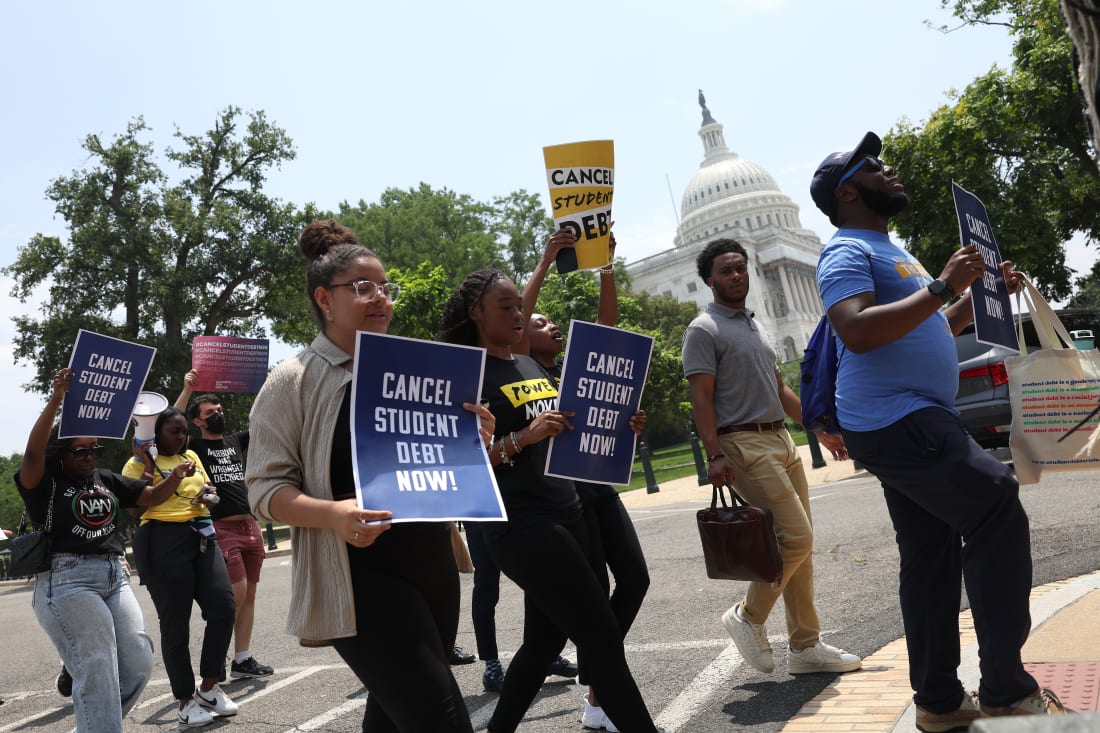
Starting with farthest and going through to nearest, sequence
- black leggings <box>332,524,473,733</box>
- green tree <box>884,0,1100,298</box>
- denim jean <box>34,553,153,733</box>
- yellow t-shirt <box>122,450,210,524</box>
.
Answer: green tree <box>884,0,1100,298</box>, yellow t-shirt <box>122,450,210,524</box>, denim jean <box>34,553,153,733</box>, black leggings <box>332,524,473,733</box>

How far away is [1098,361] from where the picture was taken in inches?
148

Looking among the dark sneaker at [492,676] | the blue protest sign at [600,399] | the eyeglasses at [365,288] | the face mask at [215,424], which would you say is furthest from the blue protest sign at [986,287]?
the face mask at [215,424]

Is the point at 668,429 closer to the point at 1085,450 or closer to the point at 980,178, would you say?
the point at 980,178

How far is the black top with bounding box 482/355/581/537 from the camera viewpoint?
3.76 meters

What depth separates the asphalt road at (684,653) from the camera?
4.69 metres

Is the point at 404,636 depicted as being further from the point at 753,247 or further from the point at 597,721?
the point at 753,247

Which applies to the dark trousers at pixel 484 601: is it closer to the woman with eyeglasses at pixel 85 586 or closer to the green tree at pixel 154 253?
the woman with eyeglasses at pixel 85 586

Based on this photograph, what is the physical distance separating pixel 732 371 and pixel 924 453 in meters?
1.70

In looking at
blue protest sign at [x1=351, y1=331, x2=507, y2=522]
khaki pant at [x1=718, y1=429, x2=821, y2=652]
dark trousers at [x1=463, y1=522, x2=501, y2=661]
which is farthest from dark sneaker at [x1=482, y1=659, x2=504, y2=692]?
blue protest sign at [x1=351, y1=331, x2=507, y2=522]

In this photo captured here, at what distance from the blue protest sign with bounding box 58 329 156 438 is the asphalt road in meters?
1.74

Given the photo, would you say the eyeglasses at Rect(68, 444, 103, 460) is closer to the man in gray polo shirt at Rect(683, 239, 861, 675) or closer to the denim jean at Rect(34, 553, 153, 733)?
the denim jean at Rect(34, 553, 153, 733)

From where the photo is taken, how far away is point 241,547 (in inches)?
289

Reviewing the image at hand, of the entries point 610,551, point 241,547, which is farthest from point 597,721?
point 241,547

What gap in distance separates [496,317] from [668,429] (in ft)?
220
